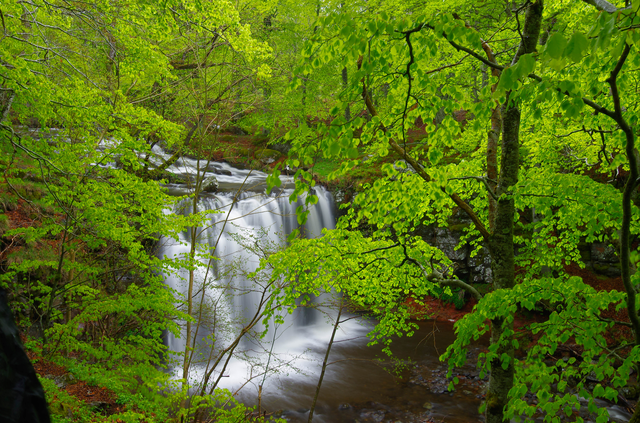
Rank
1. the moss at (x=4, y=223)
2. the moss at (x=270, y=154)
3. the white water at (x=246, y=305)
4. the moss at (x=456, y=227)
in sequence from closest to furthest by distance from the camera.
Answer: the moss at (x=4, y=223) < the white water at (x=246, y=305) < the moss at (x=456, y=227) < the moss at (x=270, y=154)

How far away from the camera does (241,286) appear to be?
1230 centimetres

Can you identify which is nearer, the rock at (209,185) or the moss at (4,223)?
the moss at (4,223)

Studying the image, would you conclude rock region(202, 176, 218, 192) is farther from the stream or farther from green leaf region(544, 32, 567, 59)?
green leaf region(544, 32, 567, 59)

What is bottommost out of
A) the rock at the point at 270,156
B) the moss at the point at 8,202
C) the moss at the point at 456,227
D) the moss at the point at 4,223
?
the moss at the point at 456,227

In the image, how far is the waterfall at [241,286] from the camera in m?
9.05

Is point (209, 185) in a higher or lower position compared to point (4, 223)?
higher

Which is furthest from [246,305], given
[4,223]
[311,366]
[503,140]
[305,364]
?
[503,140]

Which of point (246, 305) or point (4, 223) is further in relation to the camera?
point (246, 305)

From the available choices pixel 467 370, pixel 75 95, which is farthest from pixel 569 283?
pixel 467 370

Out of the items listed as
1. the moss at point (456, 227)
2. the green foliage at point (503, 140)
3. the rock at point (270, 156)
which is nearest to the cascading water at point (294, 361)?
the green foliage at point (503, 140)

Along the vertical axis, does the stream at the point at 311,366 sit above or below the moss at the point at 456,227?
below

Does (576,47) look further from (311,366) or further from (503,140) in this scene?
(311,366)

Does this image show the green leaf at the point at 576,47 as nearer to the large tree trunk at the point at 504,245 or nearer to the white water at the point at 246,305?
the large tree trunk at the point at 504,245

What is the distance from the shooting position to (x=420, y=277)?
588 cm
